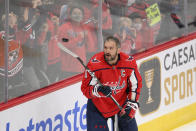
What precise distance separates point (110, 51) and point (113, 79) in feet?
0.93

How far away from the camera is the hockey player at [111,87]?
13.9 ft

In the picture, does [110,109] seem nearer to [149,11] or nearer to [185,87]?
[149,11]

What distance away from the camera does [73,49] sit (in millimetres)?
5090

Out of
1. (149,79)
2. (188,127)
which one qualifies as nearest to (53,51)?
(149,79)

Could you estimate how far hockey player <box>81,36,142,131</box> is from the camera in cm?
425

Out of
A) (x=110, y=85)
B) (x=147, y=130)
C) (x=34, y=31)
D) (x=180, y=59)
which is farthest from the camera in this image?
(x=180, y=59)

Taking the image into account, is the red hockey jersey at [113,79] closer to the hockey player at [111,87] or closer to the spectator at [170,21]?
the hockey player at [111,87]

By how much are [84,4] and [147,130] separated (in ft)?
5.61

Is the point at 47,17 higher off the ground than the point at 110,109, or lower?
higher

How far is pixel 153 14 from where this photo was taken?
20.1 ft

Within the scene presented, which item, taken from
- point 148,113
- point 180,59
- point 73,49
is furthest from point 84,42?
point 180,59

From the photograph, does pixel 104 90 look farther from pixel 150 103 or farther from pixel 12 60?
pixel 150 103

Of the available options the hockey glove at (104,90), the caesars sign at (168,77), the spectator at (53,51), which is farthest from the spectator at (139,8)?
the hockey glove at (104,90)

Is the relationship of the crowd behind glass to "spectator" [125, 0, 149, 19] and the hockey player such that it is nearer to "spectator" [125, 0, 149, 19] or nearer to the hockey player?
"spectator" [125, 0, 149, 19]
